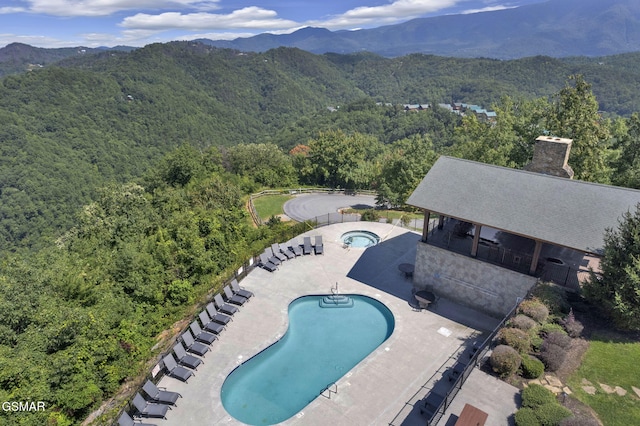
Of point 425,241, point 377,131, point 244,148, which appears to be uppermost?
point 425,241

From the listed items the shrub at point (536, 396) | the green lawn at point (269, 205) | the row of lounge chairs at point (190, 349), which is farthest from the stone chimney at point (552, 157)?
the green lawn at point (269, 205)

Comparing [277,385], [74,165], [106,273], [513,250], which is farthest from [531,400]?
[74,165]

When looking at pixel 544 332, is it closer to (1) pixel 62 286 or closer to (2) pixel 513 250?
(2) pixel 513 250

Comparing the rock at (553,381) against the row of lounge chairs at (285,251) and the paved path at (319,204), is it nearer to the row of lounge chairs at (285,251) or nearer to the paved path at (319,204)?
the row of lounge chairs at (285,251)

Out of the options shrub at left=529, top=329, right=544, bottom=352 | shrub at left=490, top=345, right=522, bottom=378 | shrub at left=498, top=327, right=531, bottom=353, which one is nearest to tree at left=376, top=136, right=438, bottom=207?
shrub at left=529, top=329, right=544, bottom=352

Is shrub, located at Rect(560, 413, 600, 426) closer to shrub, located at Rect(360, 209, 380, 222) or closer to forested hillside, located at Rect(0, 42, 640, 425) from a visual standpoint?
forested hillside, located at Rect(0, 42, 640, 425)

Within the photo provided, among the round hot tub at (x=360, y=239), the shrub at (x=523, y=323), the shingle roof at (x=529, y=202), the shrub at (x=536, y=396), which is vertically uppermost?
the shingle roof at (x=529, y=202)
